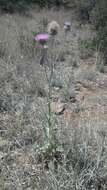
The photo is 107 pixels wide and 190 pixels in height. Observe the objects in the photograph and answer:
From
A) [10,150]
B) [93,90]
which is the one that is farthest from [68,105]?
[10,150]

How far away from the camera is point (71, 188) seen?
2.27 meters

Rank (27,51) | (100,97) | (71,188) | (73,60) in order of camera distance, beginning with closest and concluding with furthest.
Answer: (71,188), (100,97), (27,51), (73,60)

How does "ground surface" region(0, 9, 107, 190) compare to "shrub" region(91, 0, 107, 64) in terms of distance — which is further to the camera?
"shrub" region(91, 0, 107, 64)

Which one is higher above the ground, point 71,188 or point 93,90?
point 71,188

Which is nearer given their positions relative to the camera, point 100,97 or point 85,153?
point 85,153

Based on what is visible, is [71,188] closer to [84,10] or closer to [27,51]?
[27,51]

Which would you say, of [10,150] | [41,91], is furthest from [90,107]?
[10,150]

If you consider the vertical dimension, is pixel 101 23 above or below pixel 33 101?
above

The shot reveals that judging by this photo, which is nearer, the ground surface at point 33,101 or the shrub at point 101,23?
the ground surface at point 33,101

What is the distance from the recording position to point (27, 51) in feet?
19.9

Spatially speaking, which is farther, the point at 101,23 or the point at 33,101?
the point at 101,23

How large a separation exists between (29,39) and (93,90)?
2111 millimetres

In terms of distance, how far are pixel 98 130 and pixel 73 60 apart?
3.73 meters

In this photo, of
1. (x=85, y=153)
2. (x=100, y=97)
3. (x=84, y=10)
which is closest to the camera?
(x=85, y=153)
